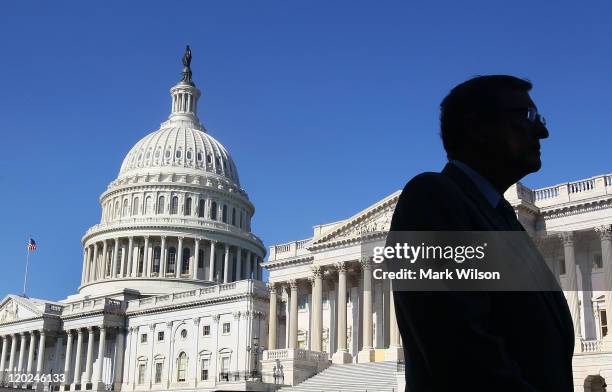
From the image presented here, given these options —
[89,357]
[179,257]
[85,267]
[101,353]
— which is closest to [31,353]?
[89,357]

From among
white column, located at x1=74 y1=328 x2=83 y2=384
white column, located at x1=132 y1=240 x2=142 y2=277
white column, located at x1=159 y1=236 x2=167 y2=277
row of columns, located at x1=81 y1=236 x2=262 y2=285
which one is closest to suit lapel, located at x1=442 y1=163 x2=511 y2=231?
white column, located at x1=74 y1=328 x2=83 y2=384

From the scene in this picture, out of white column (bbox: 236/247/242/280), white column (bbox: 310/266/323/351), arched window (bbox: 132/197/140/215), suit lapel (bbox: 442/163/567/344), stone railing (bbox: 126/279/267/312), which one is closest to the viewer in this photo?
suit lapel (bbox: 442/163/567/344)

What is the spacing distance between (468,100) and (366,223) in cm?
6464

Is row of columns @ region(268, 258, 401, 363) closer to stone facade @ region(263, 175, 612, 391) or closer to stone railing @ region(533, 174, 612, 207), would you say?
stone facade @ region(263, 175, 612, 391)

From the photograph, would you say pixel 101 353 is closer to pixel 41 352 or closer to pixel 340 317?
pixel 41 352

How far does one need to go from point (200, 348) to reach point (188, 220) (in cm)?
2993

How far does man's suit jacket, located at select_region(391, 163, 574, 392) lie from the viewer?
9.91ft

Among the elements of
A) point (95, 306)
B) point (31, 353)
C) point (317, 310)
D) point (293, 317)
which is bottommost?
point (31, 353)

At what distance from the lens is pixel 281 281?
77438 mm

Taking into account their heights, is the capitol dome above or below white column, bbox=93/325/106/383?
above

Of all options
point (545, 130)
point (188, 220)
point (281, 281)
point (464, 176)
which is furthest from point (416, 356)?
point (188, 220)

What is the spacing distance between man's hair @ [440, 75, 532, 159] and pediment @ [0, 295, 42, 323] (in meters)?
107

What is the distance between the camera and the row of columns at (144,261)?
11281 cm

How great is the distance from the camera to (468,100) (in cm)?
388
